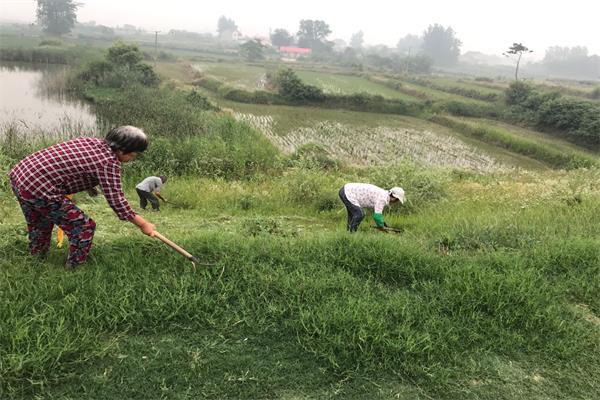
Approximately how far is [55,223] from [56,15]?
174 ft

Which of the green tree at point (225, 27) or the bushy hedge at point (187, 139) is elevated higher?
the green tree at point (225, 27)

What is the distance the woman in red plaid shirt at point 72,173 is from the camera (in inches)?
122

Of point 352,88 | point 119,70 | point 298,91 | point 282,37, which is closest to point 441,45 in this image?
point 282,37

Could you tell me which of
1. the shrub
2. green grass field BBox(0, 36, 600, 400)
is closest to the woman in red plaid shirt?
green grass field BBox(0, 36, 600, 400)

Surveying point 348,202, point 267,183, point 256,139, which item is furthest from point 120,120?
point 348,202

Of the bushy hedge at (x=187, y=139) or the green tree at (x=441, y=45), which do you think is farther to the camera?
the green tree at (x=441, y=45)

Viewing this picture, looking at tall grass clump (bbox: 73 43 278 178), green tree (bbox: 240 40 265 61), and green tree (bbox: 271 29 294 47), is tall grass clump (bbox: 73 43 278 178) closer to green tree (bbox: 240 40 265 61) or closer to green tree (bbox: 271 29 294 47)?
green tree (bbox: 240 40 265 61)

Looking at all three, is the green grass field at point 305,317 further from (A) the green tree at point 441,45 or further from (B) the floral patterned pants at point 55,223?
(A) the green tree at point 441,45

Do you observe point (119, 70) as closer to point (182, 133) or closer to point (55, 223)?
point (182, 133)

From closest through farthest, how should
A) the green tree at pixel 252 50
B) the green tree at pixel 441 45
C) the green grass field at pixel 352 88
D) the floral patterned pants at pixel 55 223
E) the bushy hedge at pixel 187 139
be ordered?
the floral patterned pants at pixel 55 223, the bushy hedge at pixel 187 139, the green grass field at pixel 352 88, the green tree at pixel 252 50, the green tree at pixel 441 45

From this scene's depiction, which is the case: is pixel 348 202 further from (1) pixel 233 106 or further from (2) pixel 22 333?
(1) pixel 233 106

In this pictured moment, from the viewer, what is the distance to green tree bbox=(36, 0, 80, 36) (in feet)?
142

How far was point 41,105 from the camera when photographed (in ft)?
60.5

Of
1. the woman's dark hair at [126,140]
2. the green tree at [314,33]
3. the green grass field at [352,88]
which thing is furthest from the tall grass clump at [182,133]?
the green tree at [314,33]
